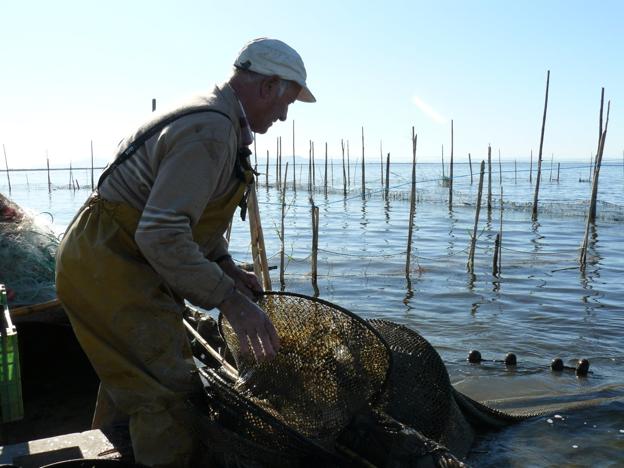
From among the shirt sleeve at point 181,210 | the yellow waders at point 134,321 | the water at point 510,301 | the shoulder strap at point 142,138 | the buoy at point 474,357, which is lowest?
the water at point 510,301

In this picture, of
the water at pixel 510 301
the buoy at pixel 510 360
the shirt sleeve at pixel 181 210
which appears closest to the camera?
the shirt sleeve at pixel 181 210

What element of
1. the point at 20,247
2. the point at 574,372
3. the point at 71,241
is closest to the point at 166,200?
the point at 71,241

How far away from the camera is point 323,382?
3102 millimetres

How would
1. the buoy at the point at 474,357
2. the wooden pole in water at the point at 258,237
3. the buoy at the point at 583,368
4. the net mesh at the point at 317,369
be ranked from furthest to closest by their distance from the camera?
the buoy at the point at 474,357 < the buoy at the point at 583,368 < the wooden pole in water at the point at 258,237 < the net mesh at the point at 317,369

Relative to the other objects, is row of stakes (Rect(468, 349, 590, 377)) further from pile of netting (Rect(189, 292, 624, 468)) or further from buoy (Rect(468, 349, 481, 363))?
pile of netting (Rect(189, 292, 624, 468))

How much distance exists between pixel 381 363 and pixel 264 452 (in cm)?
79

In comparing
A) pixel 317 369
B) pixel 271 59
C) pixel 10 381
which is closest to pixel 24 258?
pixel 10 381

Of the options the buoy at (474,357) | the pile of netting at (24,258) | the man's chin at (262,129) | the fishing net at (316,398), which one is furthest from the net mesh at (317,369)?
the buoy at (474,357)

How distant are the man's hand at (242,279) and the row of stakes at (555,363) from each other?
197 inches

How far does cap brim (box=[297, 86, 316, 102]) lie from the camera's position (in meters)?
2.42

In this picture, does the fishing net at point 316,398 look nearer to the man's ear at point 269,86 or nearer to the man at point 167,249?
the man at point 167,249

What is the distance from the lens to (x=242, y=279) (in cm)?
304

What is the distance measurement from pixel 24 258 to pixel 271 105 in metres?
3.98

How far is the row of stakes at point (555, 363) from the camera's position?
6906 mm
